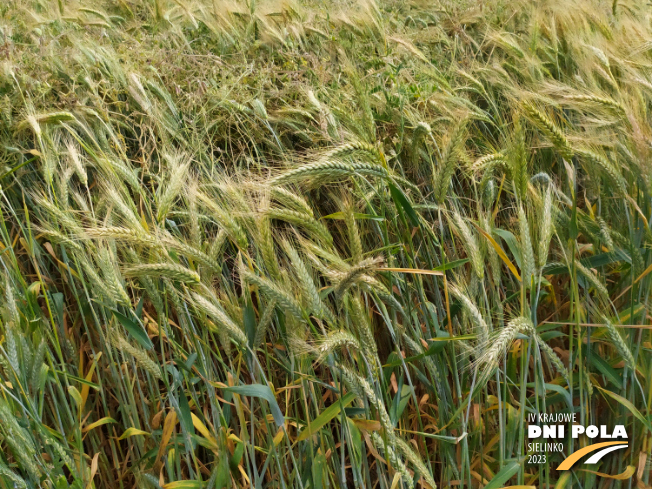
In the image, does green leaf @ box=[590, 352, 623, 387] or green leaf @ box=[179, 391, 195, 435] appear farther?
green leaf @ box=[590, 352, 623, 387]

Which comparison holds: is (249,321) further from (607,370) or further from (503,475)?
(607,370)

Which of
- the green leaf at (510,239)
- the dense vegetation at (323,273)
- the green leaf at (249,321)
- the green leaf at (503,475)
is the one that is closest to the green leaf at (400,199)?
the dense vegetation at (323,273)

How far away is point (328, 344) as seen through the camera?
3.12 feet

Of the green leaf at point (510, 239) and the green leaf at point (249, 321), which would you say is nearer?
the green leaf at point (249, 321)

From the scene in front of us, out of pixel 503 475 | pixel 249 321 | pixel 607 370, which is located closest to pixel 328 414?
pixel 249 321

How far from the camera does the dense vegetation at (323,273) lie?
3.83 ft

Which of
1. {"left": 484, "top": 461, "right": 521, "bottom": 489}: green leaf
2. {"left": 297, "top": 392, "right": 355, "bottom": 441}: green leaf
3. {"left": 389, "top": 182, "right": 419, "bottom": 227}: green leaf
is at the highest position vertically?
{"left": 389, "top": 182, "right": 419, "bottom": 227}: green leaf

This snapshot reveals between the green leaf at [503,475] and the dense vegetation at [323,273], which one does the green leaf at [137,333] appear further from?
the green leaf at [503,475]

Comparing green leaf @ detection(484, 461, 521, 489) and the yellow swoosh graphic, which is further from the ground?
green leaf @ detection(484, 461, 521, 489)

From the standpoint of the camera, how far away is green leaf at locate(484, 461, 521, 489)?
1172 millimetres

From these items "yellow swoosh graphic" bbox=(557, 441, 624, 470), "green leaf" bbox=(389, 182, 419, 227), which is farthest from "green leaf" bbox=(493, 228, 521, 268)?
"yellow swoosh graphic" bbox=(557, 441, 624, 470)

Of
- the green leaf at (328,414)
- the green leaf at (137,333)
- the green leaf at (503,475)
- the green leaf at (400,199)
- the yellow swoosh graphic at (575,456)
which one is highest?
the green leaf at (400,199)

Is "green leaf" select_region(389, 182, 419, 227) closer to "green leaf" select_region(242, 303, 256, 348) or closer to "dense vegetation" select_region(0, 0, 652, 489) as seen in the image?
"dense vegetation" select_region(0, 0, 652, 489)

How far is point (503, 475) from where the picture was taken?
118 cm
